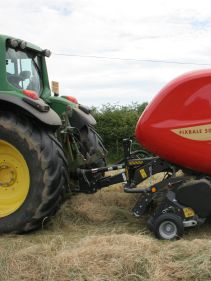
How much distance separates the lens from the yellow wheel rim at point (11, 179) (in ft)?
14.8

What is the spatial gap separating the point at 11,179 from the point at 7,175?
64 mm

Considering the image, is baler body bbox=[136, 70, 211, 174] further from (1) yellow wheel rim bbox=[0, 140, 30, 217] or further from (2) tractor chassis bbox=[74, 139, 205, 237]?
(1) yellow wheel rim bbox=[0, 140, 30, 217]

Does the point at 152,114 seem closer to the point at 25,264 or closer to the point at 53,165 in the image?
the point at 53,165

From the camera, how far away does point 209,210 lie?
424 cm

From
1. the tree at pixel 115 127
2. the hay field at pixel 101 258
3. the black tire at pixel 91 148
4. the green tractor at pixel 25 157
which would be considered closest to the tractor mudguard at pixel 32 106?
the green tractor at pixel 25 157

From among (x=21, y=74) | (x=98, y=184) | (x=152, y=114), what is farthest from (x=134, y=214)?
(x=21, y=74)

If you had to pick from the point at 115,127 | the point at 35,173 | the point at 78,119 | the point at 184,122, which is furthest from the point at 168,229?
the point at 115,127

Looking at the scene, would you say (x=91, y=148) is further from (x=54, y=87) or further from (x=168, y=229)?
(x=168, y=229)

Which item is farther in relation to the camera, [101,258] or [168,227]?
[168,227]

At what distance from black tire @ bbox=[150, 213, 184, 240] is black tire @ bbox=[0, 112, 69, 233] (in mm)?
937

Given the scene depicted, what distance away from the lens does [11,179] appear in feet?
15.0

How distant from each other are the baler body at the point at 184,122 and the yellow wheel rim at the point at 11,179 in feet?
4.06

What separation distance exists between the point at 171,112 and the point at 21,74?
1.73 meters

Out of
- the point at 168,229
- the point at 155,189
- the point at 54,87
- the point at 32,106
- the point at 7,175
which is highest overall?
the point at 54,87
